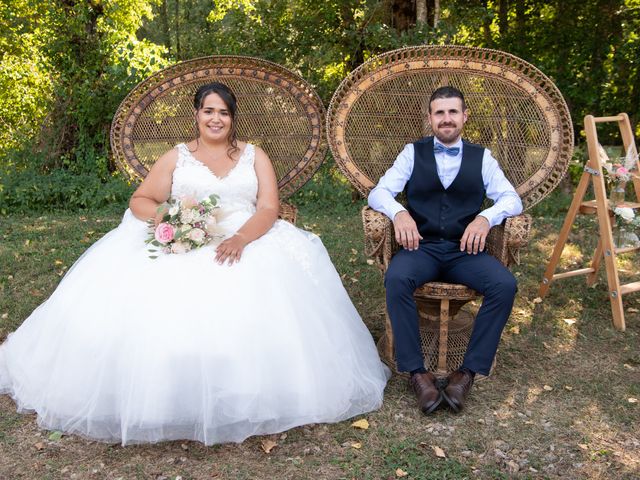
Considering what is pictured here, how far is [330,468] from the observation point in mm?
2643

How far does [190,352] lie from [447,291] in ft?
4.54

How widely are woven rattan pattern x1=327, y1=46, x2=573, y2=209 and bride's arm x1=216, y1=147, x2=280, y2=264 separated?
21.1 inches

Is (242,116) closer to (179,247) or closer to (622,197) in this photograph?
(179,247)

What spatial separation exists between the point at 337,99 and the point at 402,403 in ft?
6.27

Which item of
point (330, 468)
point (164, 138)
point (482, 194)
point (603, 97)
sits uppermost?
point (603, 97)

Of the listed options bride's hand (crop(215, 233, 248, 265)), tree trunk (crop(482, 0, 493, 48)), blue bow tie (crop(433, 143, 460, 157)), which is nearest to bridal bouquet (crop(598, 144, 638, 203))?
blue bow tie (crop(433, 143, 460, 157))

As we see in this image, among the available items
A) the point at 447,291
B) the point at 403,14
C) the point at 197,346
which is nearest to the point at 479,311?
the point at 447,291

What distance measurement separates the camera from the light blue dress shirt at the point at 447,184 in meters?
3.41

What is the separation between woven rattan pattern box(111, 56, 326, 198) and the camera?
12.9ft

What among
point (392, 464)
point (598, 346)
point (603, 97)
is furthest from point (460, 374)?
point (603, 97)

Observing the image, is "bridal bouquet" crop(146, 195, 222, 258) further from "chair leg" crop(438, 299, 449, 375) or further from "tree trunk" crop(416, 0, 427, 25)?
"tree trunk" crop(416, 0, 427, 25)

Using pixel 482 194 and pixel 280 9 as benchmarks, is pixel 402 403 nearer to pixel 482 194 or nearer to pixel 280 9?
pixel 482 194

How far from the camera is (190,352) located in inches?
104

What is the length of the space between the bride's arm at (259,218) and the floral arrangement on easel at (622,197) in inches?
87.4
